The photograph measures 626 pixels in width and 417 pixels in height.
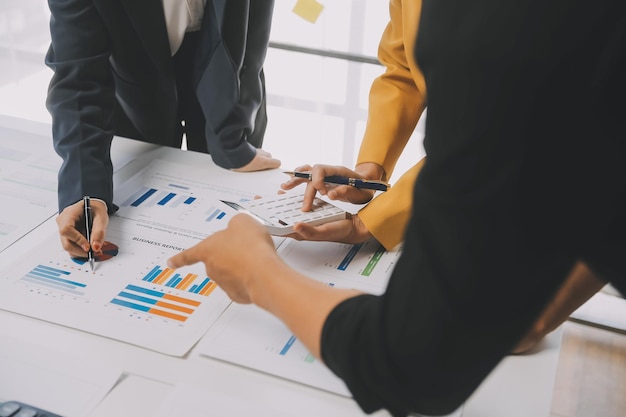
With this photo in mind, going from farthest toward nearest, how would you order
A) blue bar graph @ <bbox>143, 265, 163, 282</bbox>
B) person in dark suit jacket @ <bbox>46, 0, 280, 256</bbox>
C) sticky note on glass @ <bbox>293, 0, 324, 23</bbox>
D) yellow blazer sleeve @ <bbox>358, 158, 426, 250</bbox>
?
sticky note on glass @ <bbox>293, 0, 324, 23</bbox> → person in dark suit jacket @ <bbox>46, 0, 280, 256</bbox> → yellow blazer sleeve @ <bbox>358, 158, 426, 250</bbox> → blue bar graph @ <bbox>143, 265, 163, 282</bbox>

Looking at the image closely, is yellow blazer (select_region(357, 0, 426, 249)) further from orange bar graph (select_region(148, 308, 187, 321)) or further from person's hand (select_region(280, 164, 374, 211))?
orange bar graph (select_region(148, 308, 187, 321))

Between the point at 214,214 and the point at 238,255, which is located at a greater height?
the point at 238,255

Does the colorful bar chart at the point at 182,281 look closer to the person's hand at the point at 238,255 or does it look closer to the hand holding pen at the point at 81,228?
the hand holding pen at the point at 81,228

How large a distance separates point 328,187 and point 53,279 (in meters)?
0.51

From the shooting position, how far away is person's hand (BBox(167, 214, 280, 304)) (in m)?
0.75

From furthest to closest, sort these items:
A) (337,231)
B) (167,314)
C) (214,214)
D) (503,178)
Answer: (214,214), (337,231), (167,314), (503,178)

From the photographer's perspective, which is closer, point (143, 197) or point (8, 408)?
point (8, 408)

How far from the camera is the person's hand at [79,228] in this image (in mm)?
1144

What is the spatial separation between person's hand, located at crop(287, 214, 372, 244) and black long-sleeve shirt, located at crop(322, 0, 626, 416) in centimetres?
57

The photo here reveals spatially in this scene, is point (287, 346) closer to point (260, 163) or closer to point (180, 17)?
point (260, 163)

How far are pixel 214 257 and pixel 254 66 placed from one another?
877 mm

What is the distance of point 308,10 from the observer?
5.73 ft

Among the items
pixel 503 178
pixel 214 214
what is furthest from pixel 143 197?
pixel 503 178

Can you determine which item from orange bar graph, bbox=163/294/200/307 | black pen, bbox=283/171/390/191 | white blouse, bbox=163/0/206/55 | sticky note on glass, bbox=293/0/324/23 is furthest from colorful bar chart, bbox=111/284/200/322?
sticky note on glass, bbox=293/0/324/23
